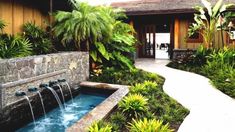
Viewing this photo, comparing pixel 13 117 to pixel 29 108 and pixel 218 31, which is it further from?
pixel 218 31

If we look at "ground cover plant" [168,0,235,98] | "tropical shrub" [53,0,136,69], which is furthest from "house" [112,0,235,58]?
"tropical shrub" [53,0,136,69]

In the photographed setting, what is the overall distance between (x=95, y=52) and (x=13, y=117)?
5141 mm

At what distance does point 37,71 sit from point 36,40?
117 inches

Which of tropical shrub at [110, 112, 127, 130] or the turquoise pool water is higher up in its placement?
tropical shrub at [110, 112, 127, 130]

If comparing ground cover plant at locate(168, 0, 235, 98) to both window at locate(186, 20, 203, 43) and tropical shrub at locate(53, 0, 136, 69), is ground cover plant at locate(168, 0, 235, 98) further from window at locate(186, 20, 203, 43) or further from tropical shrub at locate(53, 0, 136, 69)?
tropical shrub at locate(53, 0, 136, 69)

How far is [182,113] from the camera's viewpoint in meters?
6.47

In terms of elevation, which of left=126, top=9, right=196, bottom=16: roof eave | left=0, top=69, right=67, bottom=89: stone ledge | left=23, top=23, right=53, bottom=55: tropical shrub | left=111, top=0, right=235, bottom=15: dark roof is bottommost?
left=0, top=69, right=67, bottom=89: stone ledge

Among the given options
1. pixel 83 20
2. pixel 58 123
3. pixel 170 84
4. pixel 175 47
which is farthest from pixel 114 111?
pixel 175 47

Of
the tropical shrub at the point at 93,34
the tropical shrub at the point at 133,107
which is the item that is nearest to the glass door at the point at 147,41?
the tropical shrub at the point at 93,34

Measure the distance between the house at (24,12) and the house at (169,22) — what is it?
6525 millimetres

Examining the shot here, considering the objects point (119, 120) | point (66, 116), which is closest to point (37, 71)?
point (66, 116)

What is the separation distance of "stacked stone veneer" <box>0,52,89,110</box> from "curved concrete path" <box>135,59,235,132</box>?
3.01 m

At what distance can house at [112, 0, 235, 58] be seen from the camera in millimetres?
16078

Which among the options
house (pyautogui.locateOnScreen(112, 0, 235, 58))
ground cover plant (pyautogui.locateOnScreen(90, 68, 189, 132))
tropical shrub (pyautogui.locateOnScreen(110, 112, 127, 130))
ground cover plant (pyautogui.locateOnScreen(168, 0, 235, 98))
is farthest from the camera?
house (pyautogui.locateOnScreen(112, 0, 235, 58))
